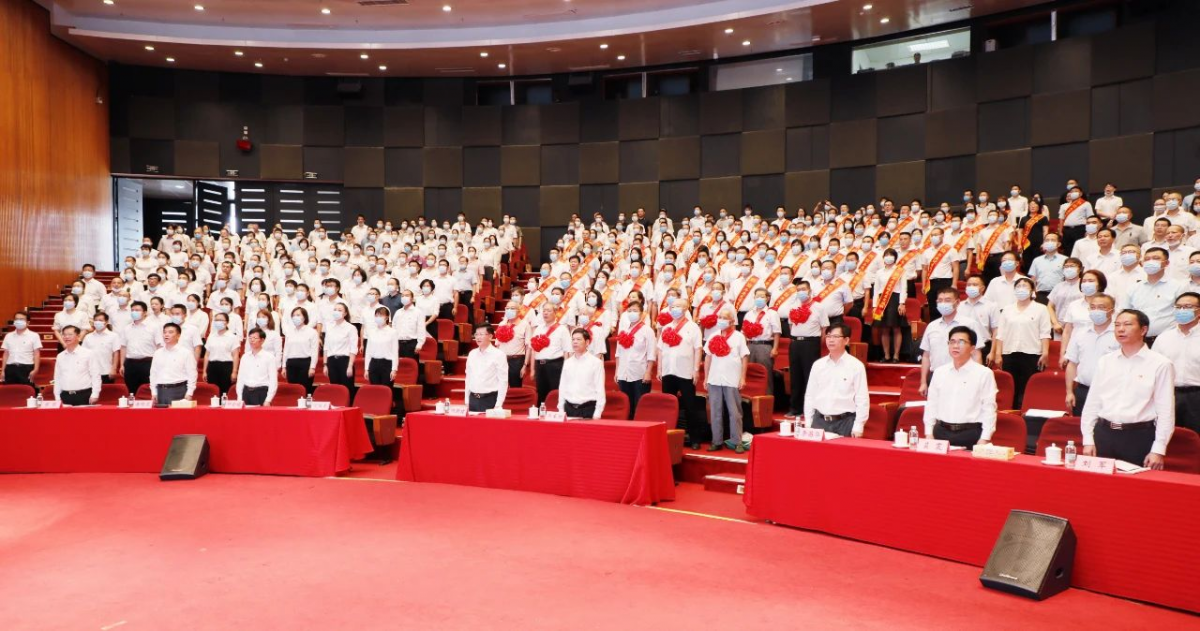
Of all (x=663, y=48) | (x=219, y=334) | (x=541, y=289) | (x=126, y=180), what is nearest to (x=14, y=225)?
(x=126, y=180)

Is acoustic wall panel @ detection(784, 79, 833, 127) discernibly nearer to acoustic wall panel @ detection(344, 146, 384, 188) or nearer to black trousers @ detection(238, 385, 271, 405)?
acoustic wall panel @ detection(344, 146, 384, 188)

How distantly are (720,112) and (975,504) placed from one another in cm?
1537

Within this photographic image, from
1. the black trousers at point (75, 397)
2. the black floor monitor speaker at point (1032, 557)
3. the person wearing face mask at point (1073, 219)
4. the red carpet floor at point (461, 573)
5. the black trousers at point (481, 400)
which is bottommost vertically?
the red carpet floor at point (461, 573)

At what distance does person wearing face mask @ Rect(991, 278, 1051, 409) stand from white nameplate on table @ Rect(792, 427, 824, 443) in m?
2.41

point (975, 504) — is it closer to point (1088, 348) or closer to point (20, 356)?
point (1088, 348)

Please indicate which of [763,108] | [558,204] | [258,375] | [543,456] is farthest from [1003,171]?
[258,375]

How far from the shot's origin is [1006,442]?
5.39m

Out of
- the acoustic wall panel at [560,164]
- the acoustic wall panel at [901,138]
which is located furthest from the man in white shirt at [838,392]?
the acoustic wall panel at [560,164]

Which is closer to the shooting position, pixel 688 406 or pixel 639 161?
pixel 688 406

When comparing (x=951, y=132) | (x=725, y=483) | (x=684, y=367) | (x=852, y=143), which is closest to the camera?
(x=725, y=483)

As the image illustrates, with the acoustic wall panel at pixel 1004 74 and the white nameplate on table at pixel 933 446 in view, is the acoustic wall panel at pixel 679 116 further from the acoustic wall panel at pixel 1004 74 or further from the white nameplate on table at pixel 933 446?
the white nameplate on table at pixel 933 446

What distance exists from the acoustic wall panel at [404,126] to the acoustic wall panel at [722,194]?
705cm

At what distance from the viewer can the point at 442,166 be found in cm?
2042

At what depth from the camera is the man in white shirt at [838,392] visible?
18.9 ft
